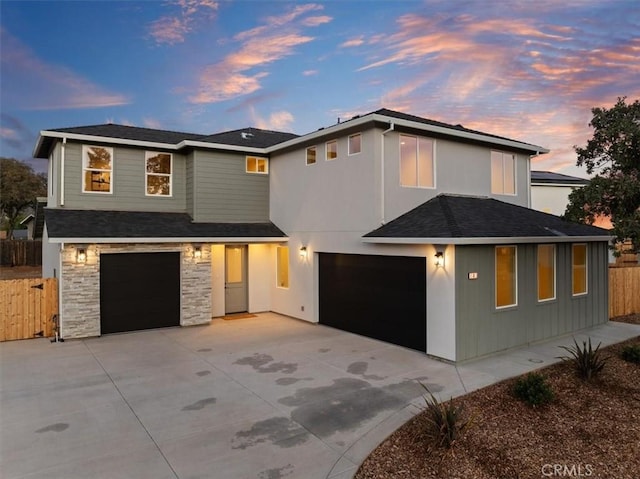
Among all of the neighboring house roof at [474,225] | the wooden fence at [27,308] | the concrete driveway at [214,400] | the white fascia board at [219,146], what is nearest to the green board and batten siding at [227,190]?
the white fascia board at [219,146]

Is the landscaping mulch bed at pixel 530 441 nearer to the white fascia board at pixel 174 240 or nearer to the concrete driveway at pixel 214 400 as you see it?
the concrete driveway at pixel 214 400

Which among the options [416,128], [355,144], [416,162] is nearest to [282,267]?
[355,144]

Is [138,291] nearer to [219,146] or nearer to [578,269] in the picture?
[219,146]

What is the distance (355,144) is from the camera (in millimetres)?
10445

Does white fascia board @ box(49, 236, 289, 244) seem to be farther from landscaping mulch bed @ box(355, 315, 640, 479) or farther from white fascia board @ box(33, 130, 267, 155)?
landscaping mulch bed @ box(355, 315, 640, 479)

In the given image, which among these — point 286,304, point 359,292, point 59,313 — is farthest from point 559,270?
point 59,313

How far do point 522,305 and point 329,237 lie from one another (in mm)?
5177

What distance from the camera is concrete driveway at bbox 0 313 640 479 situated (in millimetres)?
4477

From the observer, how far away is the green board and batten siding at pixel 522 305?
323 inches

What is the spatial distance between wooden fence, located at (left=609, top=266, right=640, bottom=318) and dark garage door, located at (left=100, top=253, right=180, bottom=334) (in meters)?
13.5

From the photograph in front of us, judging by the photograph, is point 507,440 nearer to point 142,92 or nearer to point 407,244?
point 407,244

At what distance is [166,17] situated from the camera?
12.8 metres

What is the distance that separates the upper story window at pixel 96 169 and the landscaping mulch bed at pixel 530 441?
35.8ft

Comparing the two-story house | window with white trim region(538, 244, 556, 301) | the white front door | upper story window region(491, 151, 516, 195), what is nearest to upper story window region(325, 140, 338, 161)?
the two-story house
